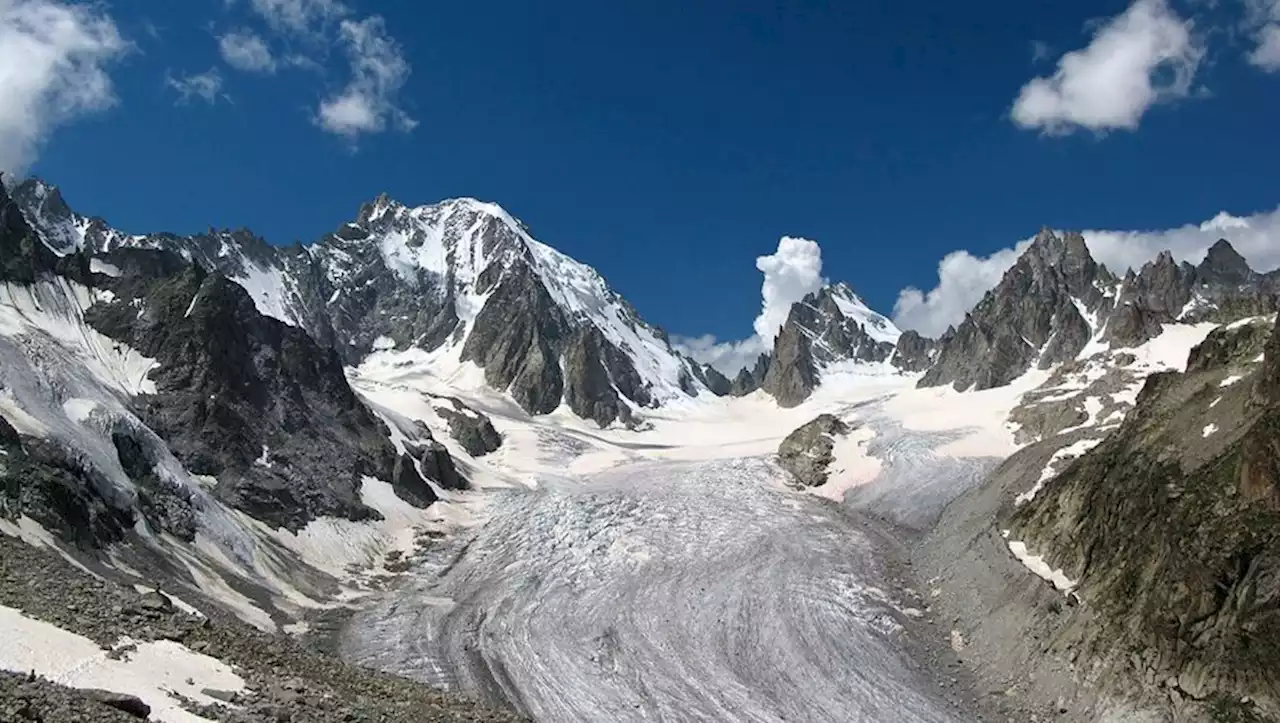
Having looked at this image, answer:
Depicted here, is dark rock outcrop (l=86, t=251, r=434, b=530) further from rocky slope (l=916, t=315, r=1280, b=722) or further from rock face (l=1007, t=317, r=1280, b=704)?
rock face (l=1007, t=317, r=1280, b=704)

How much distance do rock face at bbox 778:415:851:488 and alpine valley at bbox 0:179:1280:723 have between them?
403 mm

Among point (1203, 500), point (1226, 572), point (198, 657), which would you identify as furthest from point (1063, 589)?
point (198, 657)

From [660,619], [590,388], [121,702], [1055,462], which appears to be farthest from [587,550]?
[590,388]

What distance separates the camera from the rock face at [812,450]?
262 feet

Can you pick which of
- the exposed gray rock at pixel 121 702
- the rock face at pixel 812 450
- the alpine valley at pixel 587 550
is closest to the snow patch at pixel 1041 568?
the alpine valley at pixel 587 550

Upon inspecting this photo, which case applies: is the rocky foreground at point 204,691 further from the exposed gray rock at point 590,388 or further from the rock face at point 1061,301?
the exposed gray rock at point 590,388

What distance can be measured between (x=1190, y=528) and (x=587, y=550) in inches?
1287

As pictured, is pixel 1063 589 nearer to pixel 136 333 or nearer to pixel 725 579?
pixel 725 579

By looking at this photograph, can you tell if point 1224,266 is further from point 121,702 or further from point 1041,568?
point 121,702

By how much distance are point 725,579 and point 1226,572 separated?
83.2 ft

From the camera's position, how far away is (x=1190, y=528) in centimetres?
2992

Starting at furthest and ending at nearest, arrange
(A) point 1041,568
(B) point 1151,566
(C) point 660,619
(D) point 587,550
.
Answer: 1. (D) point 587,550
2. (C) point 660,619
3. (A) point 1041,568
4. (B) point 1151,566

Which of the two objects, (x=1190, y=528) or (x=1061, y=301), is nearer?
(x=1190, y=528)

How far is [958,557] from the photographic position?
47.8 meters
